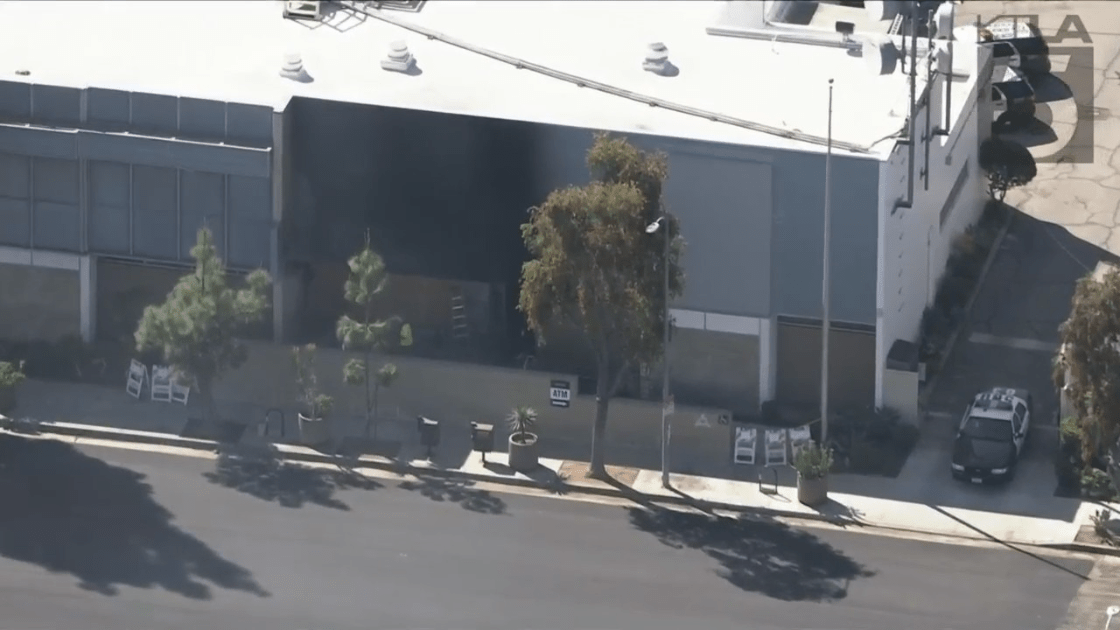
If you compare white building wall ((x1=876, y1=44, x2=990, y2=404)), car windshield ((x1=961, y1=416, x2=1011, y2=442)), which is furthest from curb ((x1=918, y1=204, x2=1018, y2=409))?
car windshield ((x1=961, y1=416, x2=1011, y2=442))

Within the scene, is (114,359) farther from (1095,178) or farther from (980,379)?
(1095,178)

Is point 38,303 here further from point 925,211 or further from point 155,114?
point 925,211

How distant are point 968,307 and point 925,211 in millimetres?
4109

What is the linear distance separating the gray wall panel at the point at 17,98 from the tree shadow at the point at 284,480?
11.5 meters

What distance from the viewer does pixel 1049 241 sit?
7969 cm

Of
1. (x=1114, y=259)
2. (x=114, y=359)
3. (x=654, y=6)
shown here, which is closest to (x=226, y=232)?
(x=114, y=359)

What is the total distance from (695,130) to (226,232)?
42.2ft

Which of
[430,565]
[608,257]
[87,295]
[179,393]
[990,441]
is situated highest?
[608,257]

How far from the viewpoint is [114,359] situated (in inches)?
2849

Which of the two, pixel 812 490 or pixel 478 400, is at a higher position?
pixel 478 400

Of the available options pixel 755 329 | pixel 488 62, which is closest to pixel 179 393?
pixel 488 62

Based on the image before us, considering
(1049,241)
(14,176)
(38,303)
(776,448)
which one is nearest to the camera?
(776,448)

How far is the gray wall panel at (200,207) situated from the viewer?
71.1m

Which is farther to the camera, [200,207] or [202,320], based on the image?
[200,207]
